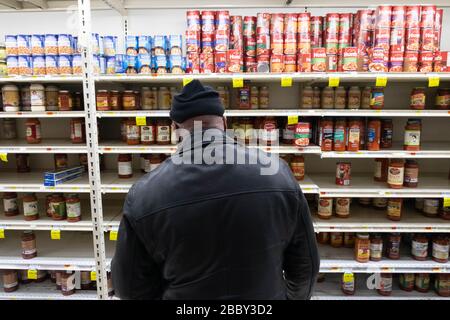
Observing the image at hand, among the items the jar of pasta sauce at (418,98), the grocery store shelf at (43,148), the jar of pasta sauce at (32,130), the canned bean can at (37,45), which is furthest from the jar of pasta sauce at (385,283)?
the canned bean can at (37,45)

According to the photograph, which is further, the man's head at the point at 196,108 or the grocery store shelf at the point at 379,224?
the grocery store shelf at the point at 379,224

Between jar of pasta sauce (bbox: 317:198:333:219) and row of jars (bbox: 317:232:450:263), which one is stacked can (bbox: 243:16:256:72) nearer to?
jar of pasta sauce (bbox: 317:198:333:219)

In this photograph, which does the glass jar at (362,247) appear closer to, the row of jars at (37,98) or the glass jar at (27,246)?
the row of jars at (37,98)

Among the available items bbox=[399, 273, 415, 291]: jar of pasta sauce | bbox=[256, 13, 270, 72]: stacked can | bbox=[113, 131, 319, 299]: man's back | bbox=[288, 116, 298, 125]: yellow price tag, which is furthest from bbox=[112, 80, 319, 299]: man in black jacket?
bbox=[399, 273, 415, 291]: jar of pasta sauce

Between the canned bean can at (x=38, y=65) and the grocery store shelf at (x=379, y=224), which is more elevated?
the canned bean can at (x=38, y=65)


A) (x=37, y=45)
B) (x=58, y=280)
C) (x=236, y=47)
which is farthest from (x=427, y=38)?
(x=58, y=280)

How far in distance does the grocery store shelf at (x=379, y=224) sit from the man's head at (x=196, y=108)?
1701mm

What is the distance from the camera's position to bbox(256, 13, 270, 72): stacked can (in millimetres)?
2432

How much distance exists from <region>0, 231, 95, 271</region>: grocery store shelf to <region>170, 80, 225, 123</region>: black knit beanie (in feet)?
6.54

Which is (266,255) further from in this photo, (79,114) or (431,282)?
(431,282)

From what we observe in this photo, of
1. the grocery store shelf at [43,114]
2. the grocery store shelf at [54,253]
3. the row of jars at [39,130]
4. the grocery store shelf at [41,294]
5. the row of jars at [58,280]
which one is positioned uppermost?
the grocery store shelf at [43,114]

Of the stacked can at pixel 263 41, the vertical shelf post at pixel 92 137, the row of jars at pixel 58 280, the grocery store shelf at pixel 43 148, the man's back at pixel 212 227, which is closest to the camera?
the man's back at pixel 212 227

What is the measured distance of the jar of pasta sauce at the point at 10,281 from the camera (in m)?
2.82
